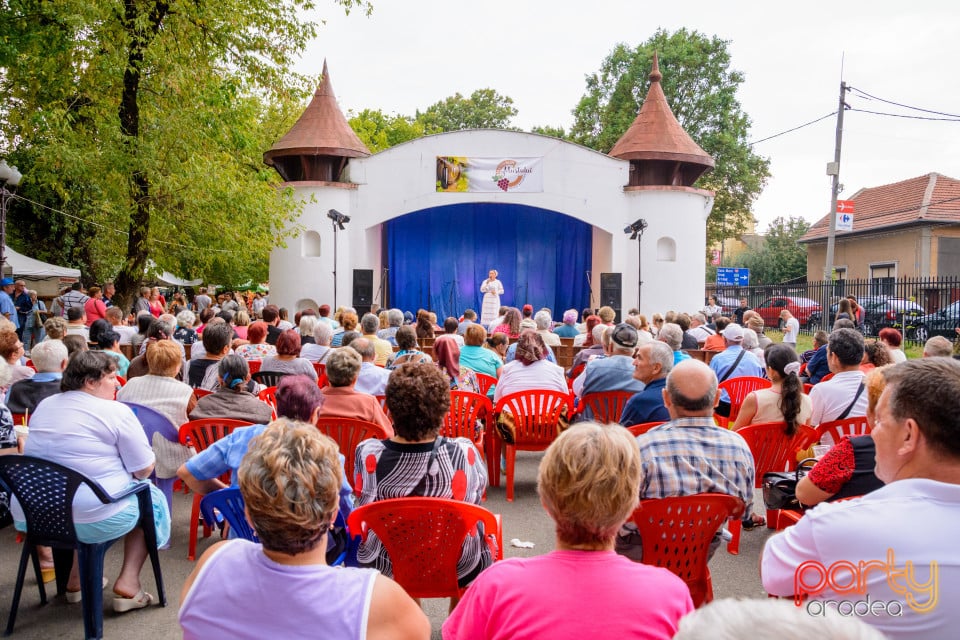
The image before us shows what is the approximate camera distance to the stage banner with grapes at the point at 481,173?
18531 mm

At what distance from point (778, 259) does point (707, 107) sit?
12181 mm

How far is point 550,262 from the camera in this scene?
2120 cm

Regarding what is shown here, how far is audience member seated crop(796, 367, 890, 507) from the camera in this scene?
8.93ft

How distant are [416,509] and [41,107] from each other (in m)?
13.6

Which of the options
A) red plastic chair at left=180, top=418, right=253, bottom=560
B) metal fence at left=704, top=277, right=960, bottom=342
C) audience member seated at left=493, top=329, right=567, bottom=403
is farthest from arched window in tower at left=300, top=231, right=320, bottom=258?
red plastic chair at left=180, top=418, right=253, bottom=560

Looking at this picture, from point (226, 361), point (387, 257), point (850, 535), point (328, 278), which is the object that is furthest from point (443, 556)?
point (387, 257)

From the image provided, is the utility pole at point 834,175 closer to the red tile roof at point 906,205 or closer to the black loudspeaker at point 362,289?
the red tile roof at point 906,205

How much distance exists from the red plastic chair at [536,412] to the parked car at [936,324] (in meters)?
15.0

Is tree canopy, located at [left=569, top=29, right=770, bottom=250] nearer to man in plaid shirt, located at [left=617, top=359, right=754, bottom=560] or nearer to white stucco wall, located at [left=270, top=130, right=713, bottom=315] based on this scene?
white stucco wall, located at [left=270, top=130, right=713, bottom=315]

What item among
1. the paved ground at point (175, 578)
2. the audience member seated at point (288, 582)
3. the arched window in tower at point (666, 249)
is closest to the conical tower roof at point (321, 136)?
the arched window in tower at point (666, 249)

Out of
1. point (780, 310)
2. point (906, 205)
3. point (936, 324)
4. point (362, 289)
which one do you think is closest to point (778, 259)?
point (906, 205)

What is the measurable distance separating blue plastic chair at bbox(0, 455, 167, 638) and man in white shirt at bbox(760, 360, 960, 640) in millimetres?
2847

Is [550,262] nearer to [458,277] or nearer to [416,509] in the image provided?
[458,277]

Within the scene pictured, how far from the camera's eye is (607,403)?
17.6 feet
